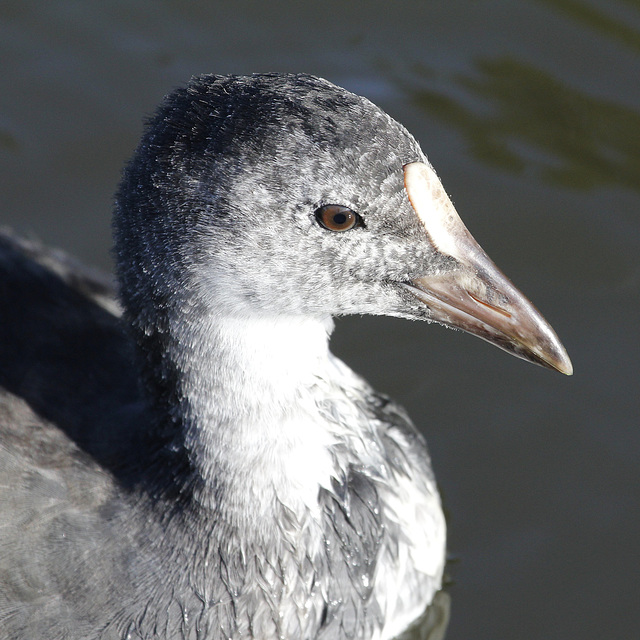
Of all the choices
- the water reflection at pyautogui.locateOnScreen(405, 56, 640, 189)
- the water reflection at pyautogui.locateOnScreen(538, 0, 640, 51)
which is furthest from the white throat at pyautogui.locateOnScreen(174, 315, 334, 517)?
the water reflection at pyautogui.locateOnScreen(538, 0, 640, 51)

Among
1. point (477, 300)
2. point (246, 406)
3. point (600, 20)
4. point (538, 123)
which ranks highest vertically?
point (600, 20)

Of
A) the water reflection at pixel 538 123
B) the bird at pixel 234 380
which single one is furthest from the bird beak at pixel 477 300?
the water reflection at pixel 538 123

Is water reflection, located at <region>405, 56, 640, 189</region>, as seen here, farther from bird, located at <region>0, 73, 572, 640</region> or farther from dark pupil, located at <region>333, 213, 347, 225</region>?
dark pupil, located at <region>333, 213, 347, 225</region>

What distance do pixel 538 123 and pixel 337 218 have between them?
3456 millimetres

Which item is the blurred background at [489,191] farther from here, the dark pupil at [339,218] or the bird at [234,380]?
the dark pupil at [339,218]

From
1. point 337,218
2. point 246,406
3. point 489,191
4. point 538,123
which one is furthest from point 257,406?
point 538,123

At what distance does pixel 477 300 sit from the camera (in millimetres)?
3242

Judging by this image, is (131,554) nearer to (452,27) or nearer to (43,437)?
(43,437)

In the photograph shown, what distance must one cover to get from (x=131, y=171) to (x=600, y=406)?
2.92 meters

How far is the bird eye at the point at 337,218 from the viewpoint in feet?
9.58

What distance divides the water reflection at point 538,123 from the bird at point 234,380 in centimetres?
257

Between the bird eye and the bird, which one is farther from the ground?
the bird eye

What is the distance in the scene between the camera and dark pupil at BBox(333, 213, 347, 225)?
2.95 meters

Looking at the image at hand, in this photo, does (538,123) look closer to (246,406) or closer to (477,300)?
(477,300)
